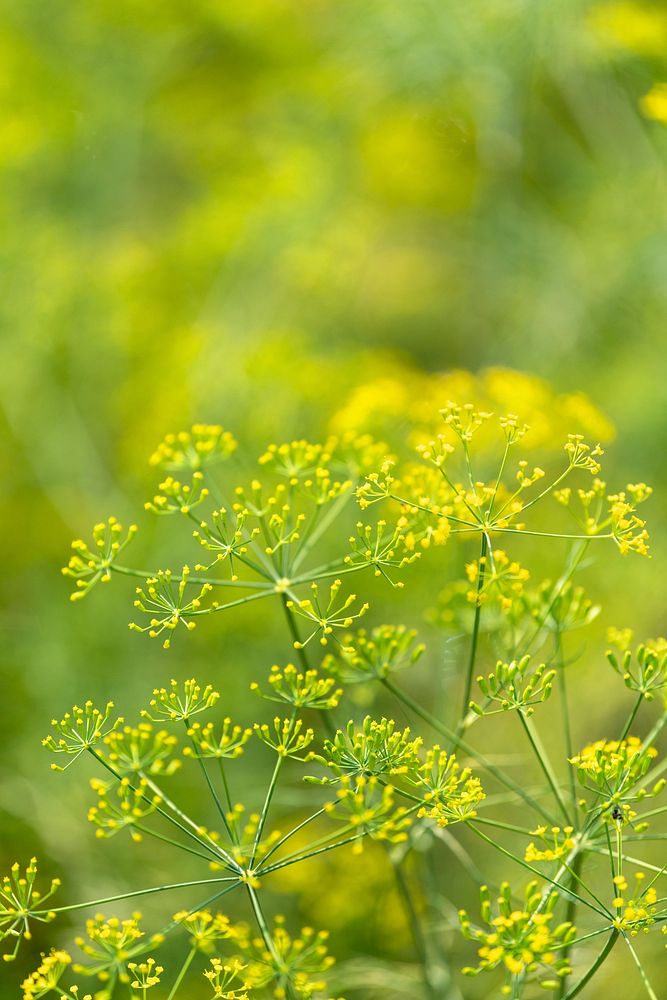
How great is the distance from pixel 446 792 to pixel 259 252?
10.3 ft

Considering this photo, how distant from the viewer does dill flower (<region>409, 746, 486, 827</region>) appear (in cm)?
113

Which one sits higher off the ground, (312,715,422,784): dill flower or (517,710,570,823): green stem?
(312,715,422,784): dill flower

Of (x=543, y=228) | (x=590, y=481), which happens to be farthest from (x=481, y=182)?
(x=590, y=481)

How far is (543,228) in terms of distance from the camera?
3947 millimetres

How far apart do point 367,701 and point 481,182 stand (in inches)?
135

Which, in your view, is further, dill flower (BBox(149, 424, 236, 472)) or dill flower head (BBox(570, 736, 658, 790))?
dill flower (BBox(149, 424, 236, 472))

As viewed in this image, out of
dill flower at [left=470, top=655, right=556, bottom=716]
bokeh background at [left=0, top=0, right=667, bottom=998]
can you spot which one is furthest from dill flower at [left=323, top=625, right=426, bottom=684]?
bokeh background at [left=0, top=0, right=667, bottom=998]

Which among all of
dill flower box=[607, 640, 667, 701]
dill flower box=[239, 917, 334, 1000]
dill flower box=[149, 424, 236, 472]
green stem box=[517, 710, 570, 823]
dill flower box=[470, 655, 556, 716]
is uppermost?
dill flower box=[149, 424, 236, 472]

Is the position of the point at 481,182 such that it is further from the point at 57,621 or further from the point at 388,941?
the point at 388,941

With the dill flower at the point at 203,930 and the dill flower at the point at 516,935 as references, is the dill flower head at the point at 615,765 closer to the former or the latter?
the dill flower at the point at 516,935

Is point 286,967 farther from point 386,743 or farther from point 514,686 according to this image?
point 514,686

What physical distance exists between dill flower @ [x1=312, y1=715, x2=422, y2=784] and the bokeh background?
4.20 ft

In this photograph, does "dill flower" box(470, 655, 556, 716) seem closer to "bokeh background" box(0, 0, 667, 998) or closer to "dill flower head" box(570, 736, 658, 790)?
"dill flower head" box(570, 736, 658, 790)

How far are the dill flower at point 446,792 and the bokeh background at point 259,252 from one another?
1264mm
